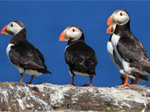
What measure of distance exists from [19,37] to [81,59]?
2.62 meters

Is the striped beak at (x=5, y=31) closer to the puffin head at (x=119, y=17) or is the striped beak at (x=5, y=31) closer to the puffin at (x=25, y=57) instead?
the puffin at (x=25, y=57)

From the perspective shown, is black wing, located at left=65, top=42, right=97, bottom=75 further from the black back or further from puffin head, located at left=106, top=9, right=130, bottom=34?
puffin head, located at left=106, top=9, right=130, bottom=34

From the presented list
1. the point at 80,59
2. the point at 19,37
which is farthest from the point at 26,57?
the point at 80,59

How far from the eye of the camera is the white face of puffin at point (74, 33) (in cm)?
1392

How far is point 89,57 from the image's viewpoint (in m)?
12.5

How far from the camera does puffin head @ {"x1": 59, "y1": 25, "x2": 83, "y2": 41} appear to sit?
1392 centimetres

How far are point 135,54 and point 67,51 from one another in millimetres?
2025

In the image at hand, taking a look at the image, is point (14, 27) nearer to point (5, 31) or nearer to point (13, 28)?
point (13, 28)

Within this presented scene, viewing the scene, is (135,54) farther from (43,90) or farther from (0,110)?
(0,110)

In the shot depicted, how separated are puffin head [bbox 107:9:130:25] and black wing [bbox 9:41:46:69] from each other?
234cm

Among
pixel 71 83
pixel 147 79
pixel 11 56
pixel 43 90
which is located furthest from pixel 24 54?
pixel 147 79

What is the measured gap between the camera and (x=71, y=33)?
13961 millimetres

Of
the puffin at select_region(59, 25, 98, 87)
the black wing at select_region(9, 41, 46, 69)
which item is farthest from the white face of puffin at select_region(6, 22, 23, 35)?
the puffin at select_region(59, 25, 98, 87)

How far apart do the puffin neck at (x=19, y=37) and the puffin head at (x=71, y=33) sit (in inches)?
45.9
